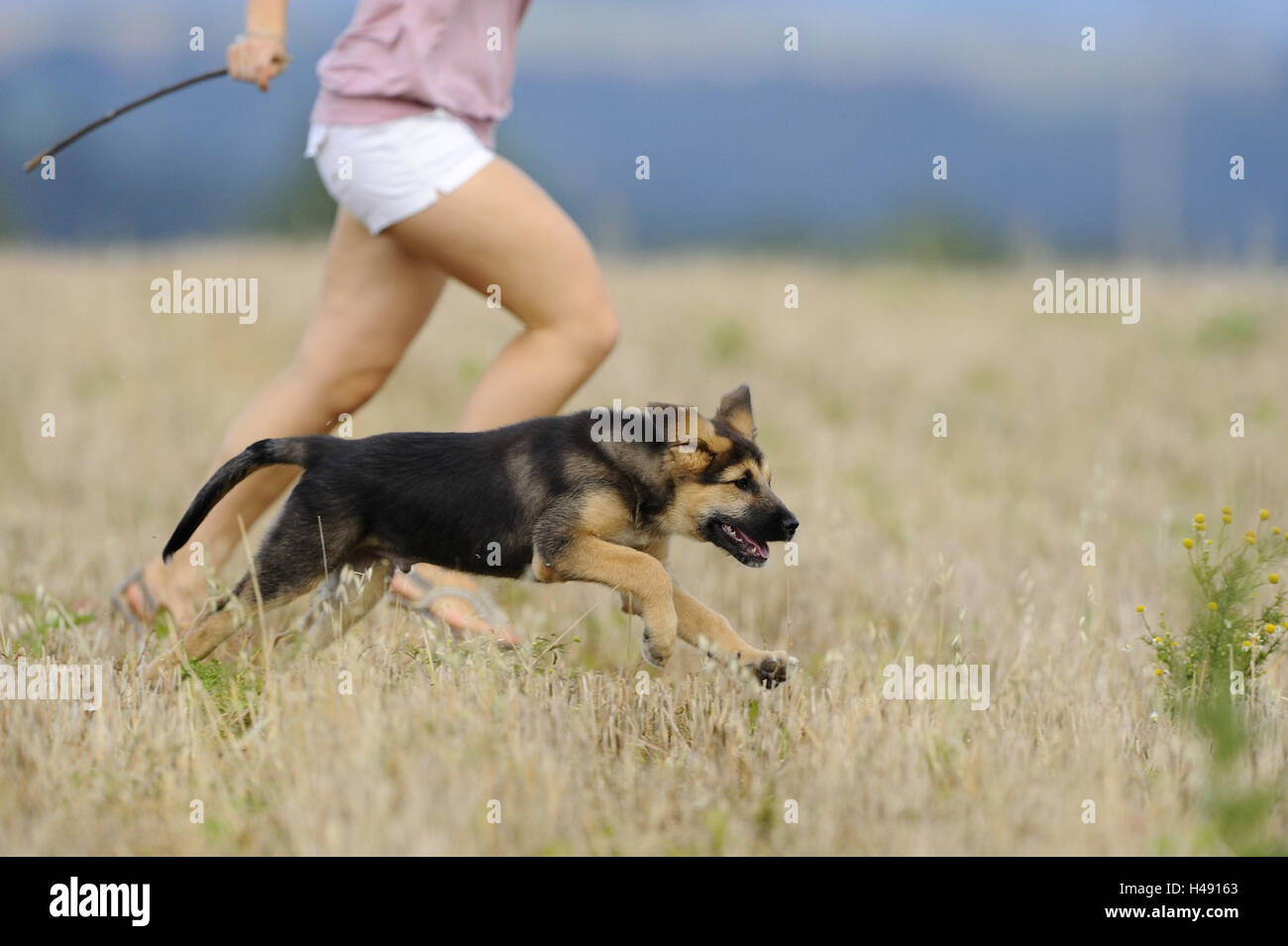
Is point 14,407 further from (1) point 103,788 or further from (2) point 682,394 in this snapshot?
(1) point 103,788

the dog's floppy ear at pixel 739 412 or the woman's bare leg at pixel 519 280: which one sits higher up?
the woman's bare leg at pixel 519 280

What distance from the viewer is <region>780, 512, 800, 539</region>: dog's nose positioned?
3.96 metres

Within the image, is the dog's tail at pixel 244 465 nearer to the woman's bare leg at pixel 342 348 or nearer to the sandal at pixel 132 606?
the woman's bare leg at pixel 342 348

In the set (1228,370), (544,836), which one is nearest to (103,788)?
(544,836)

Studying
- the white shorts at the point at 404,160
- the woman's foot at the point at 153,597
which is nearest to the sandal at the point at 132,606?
the woman's foot at the point at 153,597

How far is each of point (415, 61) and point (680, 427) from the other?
1.43 meters

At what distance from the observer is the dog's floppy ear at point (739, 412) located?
4363 millimetres

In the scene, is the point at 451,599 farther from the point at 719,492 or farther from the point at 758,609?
the point at 758,609

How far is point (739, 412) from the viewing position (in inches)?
172

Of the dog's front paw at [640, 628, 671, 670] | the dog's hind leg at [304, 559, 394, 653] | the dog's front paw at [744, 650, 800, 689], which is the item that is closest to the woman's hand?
the dog's hind leg at [304, 559, 394, 653]

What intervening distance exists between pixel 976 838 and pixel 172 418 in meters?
8.08

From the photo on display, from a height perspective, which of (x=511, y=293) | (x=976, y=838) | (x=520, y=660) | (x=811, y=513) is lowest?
(x=976, y=838)

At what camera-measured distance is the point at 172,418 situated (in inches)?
391

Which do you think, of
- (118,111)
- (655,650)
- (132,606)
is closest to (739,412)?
(655,650)
